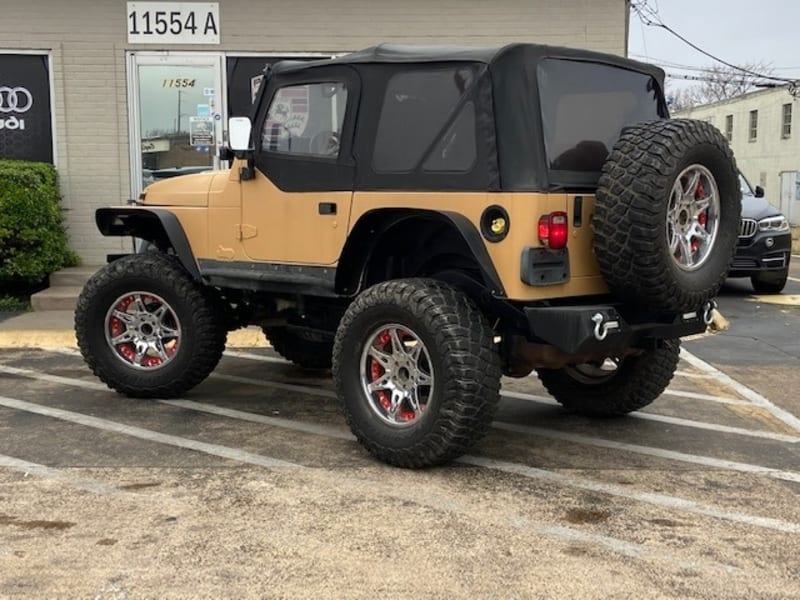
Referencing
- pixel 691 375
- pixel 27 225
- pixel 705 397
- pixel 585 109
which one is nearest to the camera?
pixel 585 109

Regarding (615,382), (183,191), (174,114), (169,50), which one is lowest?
(615,382)

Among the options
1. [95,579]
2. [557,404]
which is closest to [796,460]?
[557,404]

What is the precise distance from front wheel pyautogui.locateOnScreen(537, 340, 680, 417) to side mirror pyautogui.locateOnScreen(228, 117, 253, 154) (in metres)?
2.47

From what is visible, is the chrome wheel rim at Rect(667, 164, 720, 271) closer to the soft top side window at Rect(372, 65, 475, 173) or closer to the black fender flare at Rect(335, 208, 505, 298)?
the black fender flare at Rect(335, 208, 505, 298)

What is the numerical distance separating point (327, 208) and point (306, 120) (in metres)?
0.63

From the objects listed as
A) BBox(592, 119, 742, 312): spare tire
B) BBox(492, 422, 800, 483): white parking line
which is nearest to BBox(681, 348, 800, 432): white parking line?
BBox(492, 422, 800, 483): white parking line

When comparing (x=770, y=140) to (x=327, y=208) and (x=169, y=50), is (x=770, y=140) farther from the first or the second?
(x=327, y=208)

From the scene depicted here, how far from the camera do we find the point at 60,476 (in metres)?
4.53

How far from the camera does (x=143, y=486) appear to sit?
439cm

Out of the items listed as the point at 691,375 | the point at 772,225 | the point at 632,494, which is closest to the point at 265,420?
the point at 632,494

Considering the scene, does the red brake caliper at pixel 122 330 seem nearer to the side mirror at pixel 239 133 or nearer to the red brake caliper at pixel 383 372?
the side mirror at pixel 239 133

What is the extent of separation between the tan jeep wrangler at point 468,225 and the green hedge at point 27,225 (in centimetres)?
478

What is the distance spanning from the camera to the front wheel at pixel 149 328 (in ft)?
19.5

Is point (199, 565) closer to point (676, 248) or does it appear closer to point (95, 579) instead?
point (95, 579)
